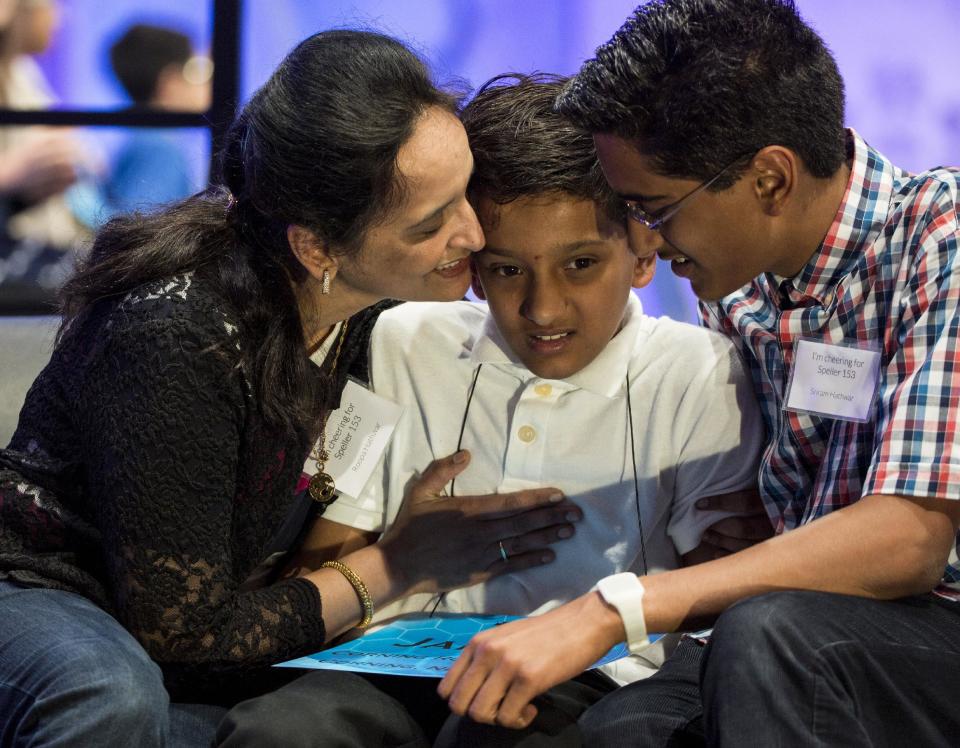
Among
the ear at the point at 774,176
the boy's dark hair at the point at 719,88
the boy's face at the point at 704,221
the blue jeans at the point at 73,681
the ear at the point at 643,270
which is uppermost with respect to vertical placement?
the boy's dark hair at the point at 719,88

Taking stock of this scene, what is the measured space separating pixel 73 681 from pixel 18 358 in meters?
1.30

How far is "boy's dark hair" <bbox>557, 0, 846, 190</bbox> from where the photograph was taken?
1.67 metres

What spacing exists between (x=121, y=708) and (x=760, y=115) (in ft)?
3.84

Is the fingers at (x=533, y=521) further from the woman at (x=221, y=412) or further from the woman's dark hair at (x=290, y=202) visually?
the woman's dark hair at (x=290, y=202)

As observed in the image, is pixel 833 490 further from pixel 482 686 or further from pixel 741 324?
pixel 482 686

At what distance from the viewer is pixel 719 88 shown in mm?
1659

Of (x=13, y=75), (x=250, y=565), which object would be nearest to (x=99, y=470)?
(x=250, y=565)

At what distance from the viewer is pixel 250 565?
74.0 inches

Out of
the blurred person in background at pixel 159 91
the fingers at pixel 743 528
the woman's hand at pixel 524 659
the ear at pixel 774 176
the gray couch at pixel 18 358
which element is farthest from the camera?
the blurred person in background at pixel 159 91

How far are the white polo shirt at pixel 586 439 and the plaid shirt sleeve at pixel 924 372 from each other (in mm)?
395

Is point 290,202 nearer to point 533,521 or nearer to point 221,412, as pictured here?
point 221,412

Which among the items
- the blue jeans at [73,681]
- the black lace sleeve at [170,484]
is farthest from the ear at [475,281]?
the blue jeans at [73,681]

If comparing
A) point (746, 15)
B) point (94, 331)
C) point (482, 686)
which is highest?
point (746, 15)

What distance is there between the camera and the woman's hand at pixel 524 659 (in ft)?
4.64
